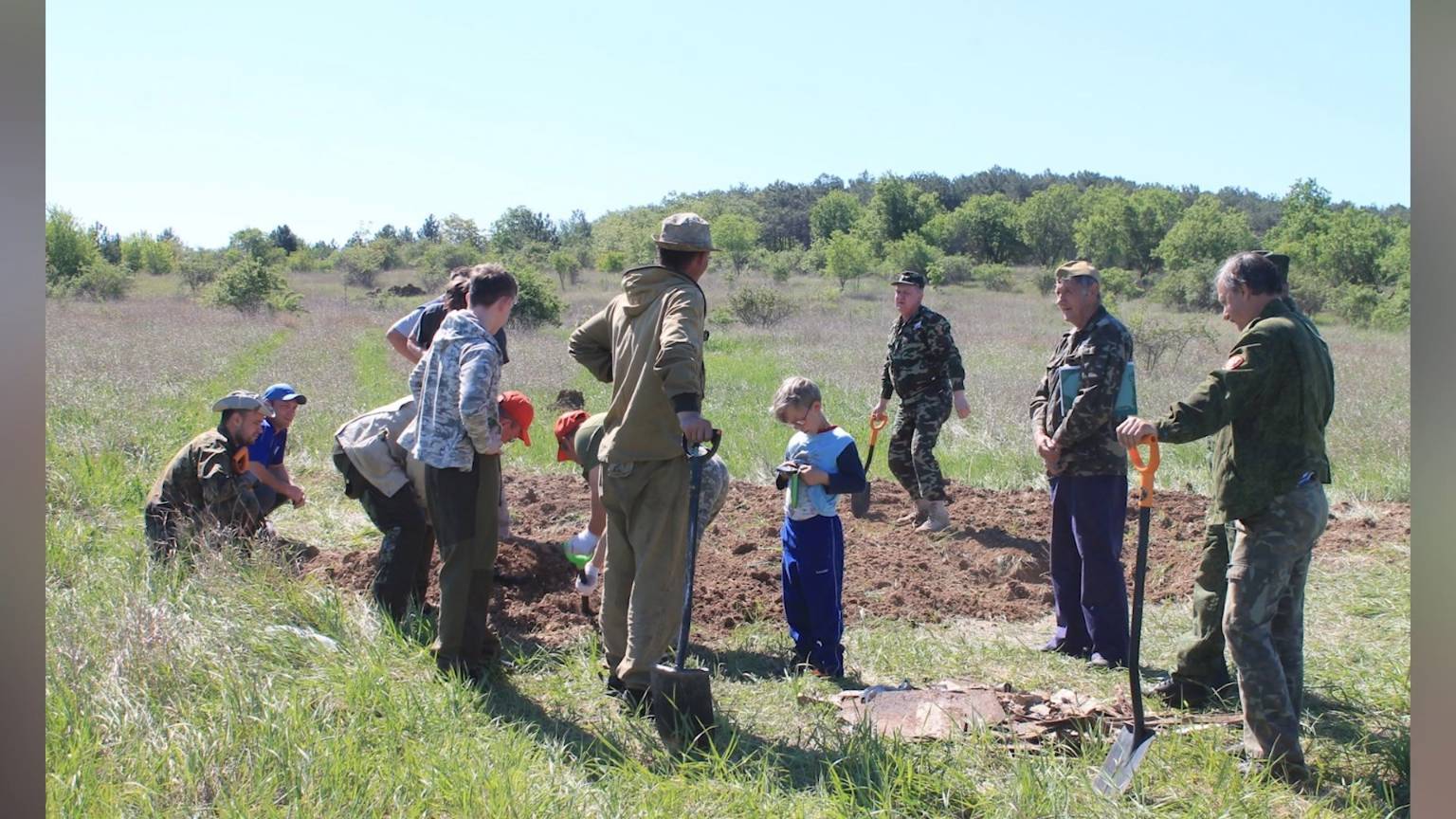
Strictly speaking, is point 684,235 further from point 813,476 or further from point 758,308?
point 758,308

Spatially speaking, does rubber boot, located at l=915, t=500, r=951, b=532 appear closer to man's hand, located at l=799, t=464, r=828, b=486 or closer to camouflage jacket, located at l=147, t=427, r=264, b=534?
man's hand, located at l=799, t=464, r=828, b=486

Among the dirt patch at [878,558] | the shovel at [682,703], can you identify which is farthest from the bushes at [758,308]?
the shovel at [682,703]

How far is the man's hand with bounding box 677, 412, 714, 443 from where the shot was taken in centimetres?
458

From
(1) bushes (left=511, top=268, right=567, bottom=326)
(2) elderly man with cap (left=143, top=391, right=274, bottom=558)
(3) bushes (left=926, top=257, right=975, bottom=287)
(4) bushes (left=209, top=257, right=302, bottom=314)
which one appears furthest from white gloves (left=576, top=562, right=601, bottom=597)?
(3) bushes (left=926, top=257, right=975, bottom=287)

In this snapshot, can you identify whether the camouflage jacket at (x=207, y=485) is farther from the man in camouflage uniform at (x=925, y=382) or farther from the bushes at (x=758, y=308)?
the bushes at (x=758, y=308)

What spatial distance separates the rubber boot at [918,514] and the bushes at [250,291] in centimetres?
3288

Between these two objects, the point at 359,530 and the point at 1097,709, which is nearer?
the point at 1097,709

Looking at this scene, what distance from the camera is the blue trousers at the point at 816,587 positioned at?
5570 mm

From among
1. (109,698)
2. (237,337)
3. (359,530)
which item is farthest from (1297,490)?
(237,337)

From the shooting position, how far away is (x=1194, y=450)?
11742 millimetres

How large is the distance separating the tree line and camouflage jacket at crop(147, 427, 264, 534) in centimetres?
2330

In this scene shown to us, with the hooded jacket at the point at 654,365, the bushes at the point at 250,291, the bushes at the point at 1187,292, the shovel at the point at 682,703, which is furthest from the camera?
the bushes at the point at 1187,292
